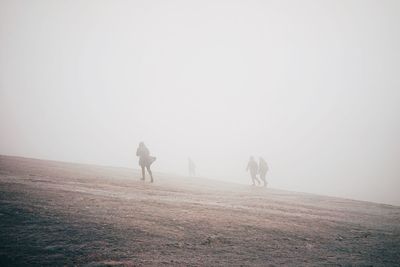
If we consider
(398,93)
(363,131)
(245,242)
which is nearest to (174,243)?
(245,242)

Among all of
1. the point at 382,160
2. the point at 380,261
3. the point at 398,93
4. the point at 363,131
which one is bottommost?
the point at 380,261

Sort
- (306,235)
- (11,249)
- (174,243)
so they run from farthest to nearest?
(306,235), (174,243), (11,249)

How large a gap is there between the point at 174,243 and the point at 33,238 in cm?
302

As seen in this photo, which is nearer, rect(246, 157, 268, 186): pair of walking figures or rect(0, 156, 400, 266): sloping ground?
rect(0, 156, 400, 266): sloping ground

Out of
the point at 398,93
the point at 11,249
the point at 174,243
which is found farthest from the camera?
the point at 398,93

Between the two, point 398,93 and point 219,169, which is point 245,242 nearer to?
point 219,169

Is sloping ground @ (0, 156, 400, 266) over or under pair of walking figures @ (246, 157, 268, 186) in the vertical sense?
under

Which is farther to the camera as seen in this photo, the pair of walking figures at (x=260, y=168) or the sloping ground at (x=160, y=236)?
the pair of walking figures at (x=260, y=168)

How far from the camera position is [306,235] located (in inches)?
374

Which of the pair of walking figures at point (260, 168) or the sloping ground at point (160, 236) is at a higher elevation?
the pair of walking figures at point (260, 168)

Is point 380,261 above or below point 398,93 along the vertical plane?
below

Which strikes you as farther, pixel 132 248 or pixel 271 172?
pixel 271 172

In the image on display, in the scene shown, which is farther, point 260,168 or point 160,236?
point 260,168

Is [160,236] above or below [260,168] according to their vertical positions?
below
